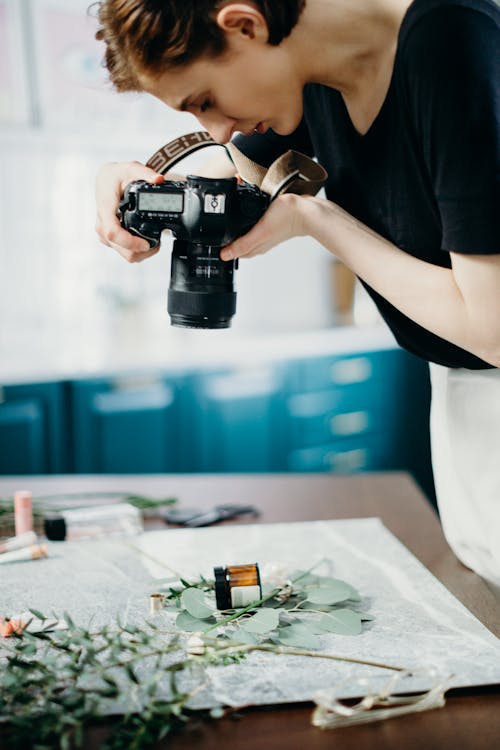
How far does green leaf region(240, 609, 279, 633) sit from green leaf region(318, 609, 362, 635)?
5 cm

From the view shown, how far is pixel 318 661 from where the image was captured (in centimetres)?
78

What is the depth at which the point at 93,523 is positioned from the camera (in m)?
1.21

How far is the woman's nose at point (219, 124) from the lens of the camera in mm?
918

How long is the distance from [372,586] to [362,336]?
2420 millimetres

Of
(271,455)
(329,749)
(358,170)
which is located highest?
(358,170)

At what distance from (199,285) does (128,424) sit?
195cm

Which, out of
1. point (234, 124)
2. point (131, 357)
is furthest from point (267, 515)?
point (131, 357)

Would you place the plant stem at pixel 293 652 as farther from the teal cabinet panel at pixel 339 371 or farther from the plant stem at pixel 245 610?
the teal cabinet panel at pixel 339 371

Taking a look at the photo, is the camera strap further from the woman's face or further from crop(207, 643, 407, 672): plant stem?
crop(207, 643, 407, 672): plant stem

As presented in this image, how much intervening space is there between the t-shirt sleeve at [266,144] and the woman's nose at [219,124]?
0.24m

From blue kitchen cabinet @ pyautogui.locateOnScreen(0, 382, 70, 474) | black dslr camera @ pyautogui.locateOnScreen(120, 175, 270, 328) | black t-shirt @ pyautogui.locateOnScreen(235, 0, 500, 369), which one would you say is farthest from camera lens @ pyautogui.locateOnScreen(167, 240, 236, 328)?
blue kitchen cabinet @ pyautogui.locateOnScreen(0, 382, 70, 474)

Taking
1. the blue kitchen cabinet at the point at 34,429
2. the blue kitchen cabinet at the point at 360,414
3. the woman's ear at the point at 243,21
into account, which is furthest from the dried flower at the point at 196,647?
the blue kitchen cabinet at the point at 360,414

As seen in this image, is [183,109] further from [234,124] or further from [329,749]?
A: [329,749]

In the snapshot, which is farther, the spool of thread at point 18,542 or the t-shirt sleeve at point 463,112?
the spool of thread at point 18,542
